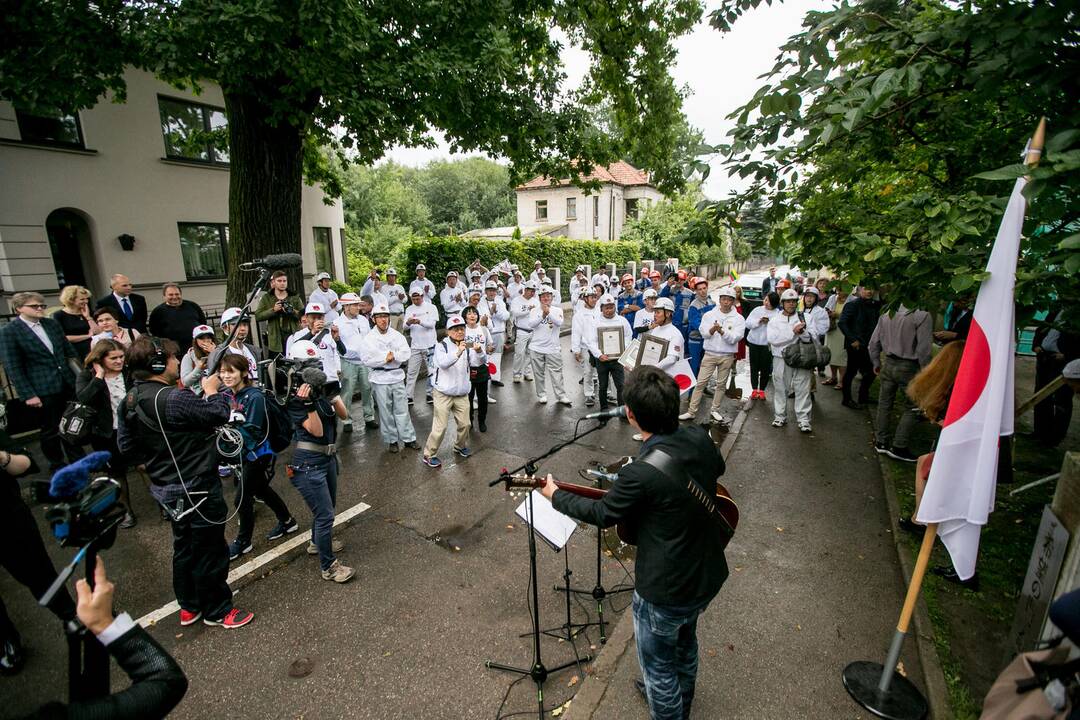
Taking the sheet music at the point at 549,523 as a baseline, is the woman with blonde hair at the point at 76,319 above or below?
above

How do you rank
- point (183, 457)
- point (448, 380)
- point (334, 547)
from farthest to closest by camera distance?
point (448, 380) < point (334, 547) < point (183, 457)

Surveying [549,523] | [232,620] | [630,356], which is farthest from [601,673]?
[630,356]

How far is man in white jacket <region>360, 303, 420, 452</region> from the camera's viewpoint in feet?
24.0

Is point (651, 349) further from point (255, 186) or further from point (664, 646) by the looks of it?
point (255, 186)

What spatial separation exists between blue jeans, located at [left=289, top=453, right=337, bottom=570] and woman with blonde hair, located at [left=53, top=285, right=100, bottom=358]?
5.04 meters

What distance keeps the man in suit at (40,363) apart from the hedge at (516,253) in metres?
11.9

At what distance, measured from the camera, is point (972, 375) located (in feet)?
10.2

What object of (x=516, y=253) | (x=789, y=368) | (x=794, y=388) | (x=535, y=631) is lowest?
(x=535, y=631)

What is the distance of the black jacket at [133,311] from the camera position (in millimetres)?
7926

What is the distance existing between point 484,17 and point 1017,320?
8441mm

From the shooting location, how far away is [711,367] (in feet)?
28.8

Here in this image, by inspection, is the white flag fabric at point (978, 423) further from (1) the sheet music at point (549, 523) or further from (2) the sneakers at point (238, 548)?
(2) the sneakers at point (238, 548)

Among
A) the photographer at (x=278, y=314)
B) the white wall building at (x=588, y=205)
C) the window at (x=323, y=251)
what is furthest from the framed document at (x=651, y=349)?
the white wall building at (x=588, y=205)

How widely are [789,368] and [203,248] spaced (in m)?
16.2
